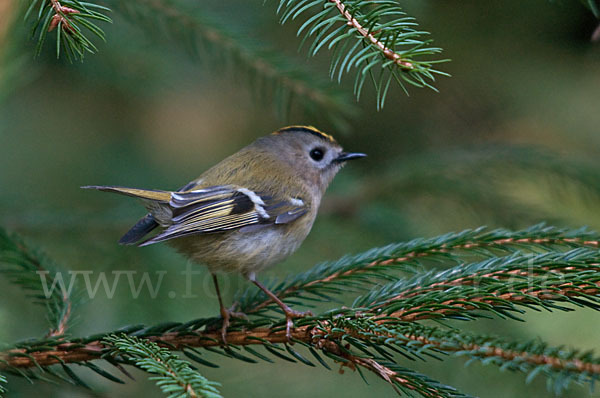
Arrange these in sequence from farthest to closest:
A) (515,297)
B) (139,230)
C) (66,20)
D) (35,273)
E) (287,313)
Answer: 1. (139,230)
2. (35,273)
3. (287,313)
4. (515,297)
5. (66,20)

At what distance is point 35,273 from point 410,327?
3.18 ft

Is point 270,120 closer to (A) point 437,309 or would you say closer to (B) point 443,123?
(B) point 443,123

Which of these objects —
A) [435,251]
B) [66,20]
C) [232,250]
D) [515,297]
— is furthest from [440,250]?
[66,20]

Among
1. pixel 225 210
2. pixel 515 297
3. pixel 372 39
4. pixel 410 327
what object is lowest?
pixel 225 210

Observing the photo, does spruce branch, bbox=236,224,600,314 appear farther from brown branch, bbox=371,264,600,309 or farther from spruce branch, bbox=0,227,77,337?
spruce branch, bbox=0,227,77,337

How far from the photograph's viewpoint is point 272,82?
1.80m

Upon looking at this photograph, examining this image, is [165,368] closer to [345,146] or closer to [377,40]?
[377,40]

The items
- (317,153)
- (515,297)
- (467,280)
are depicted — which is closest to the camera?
(515,297)

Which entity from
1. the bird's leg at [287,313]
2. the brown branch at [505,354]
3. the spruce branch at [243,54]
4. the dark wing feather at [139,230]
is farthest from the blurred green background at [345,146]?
the brown branch at [505,354]

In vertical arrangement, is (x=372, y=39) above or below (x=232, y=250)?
above

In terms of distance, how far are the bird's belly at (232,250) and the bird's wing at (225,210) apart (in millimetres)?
36

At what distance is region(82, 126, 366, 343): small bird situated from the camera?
1.75 m

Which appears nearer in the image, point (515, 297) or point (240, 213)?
point (515, 297)

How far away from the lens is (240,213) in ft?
6.18
